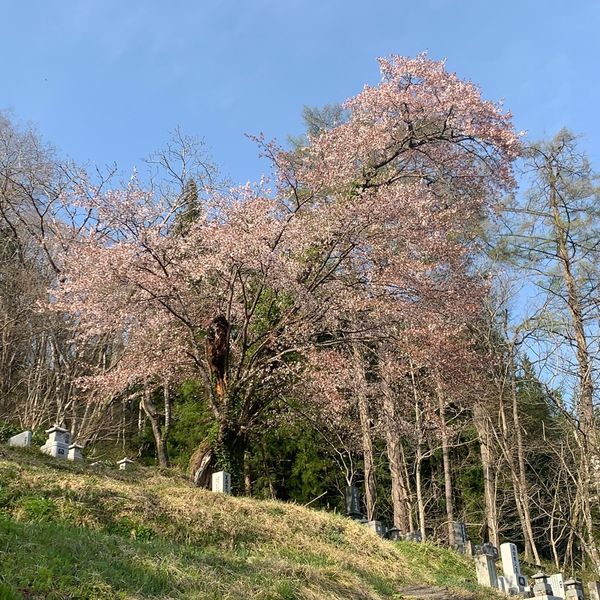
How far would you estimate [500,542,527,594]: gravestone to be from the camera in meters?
10.1

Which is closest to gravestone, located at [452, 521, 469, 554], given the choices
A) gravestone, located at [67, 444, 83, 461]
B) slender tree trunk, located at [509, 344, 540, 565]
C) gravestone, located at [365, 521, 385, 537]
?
gravestone, located at [365, 521, 385, 537]

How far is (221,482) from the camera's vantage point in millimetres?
10211

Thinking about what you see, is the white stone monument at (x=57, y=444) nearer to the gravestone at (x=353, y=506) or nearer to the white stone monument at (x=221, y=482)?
the white stone monument at (x=221, y=482)

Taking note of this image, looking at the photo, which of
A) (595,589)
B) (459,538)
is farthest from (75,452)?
(595,589)

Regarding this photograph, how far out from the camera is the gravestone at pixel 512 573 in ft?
33.0

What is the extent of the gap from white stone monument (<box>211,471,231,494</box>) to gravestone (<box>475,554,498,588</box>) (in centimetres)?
401

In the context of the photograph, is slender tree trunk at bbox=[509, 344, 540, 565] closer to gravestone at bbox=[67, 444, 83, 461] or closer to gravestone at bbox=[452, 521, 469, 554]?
gravestone at bbox=[452, 521, 469, 554]

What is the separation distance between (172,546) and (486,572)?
214 inches

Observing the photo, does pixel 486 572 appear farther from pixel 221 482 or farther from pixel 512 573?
pixel 221 482

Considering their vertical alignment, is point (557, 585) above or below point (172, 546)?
below

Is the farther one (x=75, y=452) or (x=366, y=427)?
(x=366, y=427)

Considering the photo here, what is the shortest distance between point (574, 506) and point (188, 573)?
15405 mm

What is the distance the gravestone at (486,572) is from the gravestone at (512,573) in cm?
51

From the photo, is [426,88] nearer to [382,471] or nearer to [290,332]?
[290,332]
